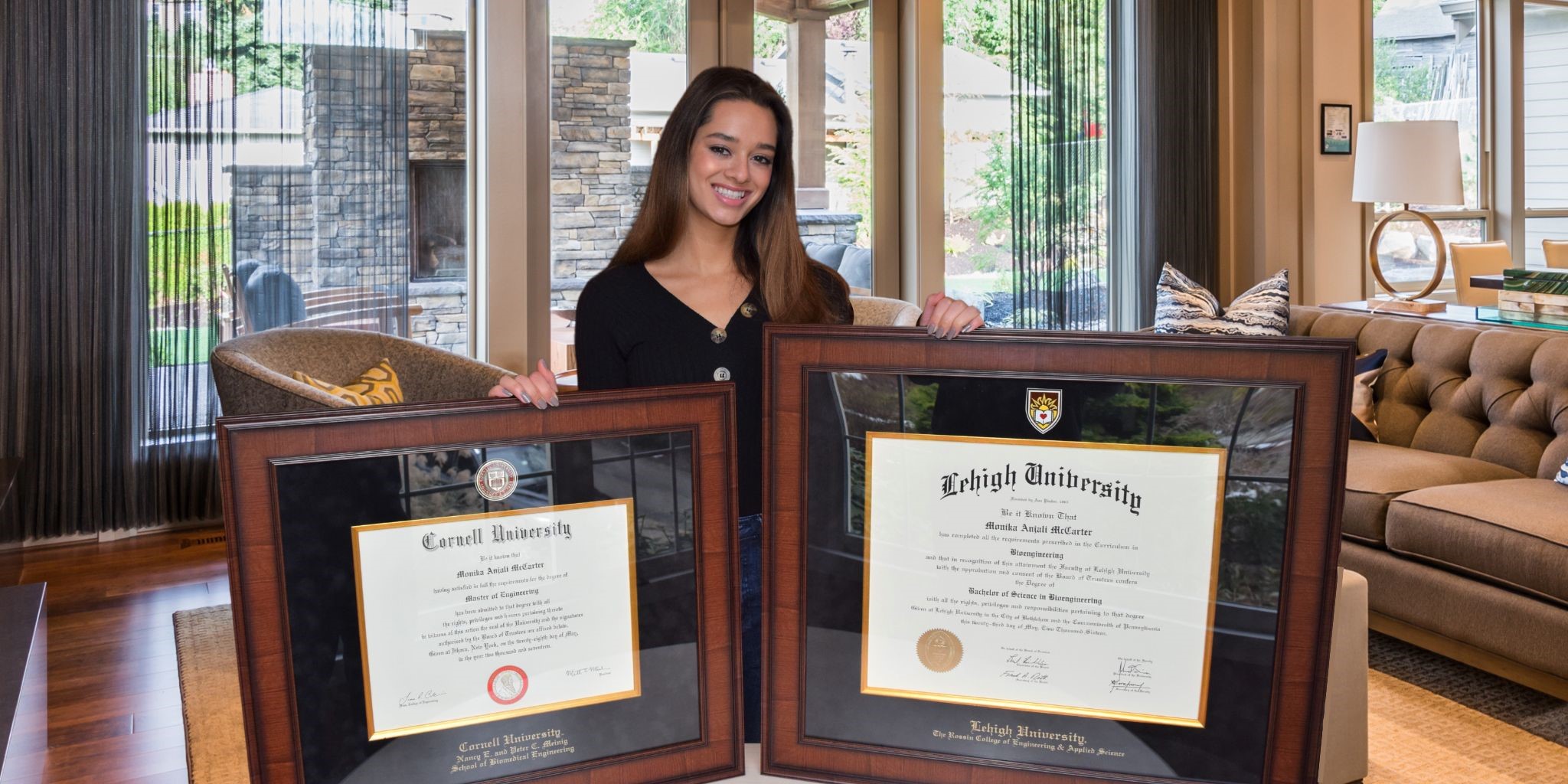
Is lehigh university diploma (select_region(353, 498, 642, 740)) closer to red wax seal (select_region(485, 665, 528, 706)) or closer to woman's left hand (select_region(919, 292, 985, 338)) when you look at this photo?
red wax seal (select_region(485, 665, 528, 706))

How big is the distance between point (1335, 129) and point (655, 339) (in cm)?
616

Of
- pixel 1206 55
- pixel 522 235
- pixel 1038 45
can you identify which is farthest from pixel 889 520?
pixel 1206 55

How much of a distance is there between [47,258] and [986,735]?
14.6 feet

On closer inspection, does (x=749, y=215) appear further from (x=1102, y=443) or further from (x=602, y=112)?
(x=602, y=112)

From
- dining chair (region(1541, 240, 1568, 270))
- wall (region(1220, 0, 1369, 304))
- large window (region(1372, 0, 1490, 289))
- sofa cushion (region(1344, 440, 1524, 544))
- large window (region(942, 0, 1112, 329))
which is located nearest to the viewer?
sofa cushion (region(1344, 440, 1524, 544))

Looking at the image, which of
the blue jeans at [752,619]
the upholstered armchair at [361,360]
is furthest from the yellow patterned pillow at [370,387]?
the blue jeans at [752,619]

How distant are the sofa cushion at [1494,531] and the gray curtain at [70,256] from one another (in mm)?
4435

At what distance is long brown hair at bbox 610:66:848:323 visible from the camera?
162 cm

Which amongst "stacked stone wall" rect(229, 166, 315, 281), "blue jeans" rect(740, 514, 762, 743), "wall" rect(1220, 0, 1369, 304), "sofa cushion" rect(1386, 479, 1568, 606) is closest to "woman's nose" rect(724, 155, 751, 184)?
"blue jeans" rect(740, 514, 762, 743)

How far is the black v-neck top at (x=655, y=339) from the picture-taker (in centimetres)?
158

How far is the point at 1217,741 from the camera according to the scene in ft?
3.05

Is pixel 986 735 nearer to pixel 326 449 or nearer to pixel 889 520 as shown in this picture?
pixel 889 520
